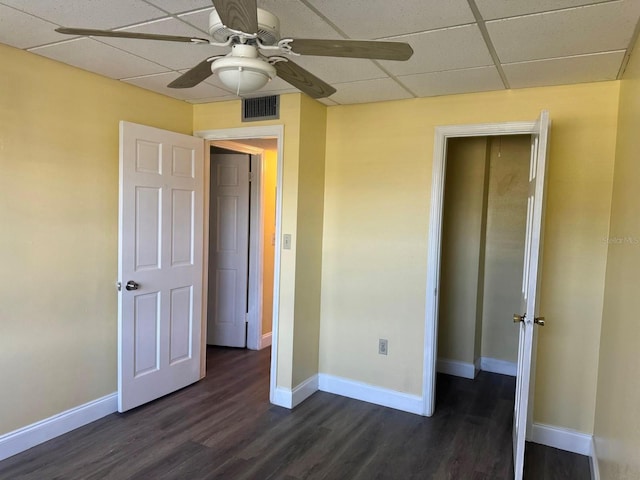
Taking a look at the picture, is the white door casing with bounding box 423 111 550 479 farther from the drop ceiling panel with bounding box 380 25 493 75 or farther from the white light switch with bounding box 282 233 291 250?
the white light switch with bounding box 282 233 291 250

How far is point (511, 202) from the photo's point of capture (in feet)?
13.6

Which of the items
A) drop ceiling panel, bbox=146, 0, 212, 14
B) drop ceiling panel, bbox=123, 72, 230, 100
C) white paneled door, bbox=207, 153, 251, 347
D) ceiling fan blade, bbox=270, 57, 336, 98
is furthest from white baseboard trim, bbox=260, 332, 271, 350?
drop ceiling panel, bbox=146, 0, 212, 14

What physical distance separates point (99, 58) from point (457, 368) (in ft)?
12.5

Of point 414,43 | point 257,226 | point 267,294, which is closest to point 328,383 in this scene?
point 267,294

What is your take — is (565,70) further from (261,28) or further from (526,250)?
(261,28)

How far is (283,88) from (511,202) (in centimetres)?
243

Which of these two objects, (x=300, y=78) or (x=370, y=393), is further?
(x=370, y=393)

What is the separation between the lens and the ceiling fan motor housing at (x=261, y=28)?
4.80 ft

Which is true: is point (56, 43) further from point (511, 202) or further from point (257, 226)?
point (511, 202)

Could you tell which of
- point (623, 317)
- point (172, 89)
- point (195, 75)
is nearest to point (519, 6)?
point (195, 75)

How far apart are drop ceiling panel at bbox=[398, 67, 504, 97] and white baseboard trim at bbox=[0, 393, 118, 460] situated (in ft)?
9.94

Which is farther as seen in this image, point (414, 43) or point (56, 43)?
point (56, 43)

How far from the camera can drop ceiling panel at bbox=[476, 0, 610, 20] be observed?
1.73 meters

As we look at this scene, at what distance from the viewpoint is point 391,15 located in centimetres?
190
